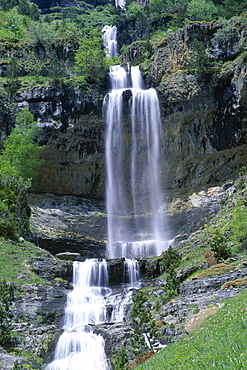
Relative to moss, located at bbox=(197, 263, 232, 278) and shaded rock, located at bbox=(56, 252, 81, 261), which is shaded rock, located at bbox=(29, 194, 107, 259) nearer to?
shaded rock, located at bbox=(56, 252, 81, 261)

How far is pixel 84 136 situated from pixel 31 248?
20.3 meters

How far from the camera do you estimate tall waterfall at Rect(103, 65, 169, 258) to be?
4353 centimetres

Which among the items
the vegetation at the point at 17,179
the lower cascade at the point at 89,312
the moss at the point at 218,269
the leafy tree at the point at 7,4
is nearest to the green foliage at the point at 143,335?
the lower cascade at the point at 89,312

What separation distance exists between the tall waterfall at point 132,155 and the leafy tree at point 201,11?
20.3m

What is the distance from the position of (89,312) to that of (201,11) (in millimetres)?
56271

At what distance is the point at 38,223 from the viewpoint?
36406 mm

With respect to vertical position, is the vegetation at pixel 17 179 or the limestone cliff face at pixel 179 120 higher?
the limestone cliff face at pixel 179 120

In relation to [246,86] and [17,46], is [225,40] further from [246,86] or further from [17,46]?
[17,46]

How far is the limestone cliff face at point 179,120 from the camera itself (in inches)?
1588

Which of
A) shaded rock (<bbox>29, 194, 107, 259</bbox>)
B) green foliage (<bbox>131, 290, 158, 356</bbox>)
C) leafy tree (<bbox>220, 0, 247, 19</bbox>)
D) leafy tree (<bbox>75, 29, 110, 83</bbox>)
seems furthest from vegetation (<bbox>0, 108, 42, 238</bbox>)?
leafy tree (<bbox>220, 0, 247, 19</bbox>)

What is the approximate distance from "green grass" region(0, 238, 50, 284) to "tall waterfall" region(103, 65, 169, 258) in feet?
47.3

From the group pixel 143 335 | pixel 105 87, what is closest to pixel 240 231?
pixel 143 335

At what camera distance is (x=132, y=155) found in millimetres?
46438

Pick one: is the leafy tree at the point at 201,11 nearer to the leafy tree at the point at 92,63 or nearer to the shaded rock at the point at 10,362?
the leafy tree at the point at 92,63
